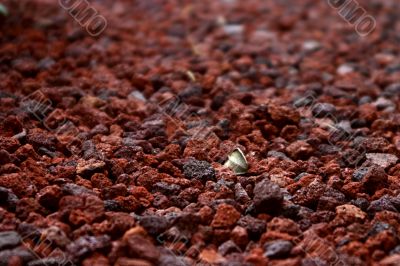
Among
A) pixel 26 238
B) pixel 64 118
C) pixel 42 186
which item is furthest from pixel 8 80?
pixel 26 238

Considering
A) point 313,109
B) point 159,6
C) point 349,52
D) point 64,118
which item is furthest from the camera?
point 159,6

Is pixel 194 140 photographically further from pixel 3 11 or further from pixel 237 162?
pixel 3 11

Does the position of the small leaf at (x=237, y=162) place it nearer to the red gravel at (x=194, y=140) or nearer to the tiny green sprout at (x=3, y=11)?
the red gravel at (x=194, y=140)

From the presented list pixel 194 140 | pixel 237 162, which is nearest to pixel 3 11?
pixel 194 140

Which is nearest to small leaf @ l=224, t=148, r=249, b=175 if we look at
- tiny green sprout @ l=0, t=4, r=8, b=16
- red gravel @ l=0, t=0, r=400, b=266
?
red gravel @ l=0, t=0, r=400, b=266

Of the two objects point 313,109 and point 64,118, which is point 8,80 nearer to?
point 64,118

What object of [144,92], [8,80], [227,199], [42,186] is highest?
[144,92]
